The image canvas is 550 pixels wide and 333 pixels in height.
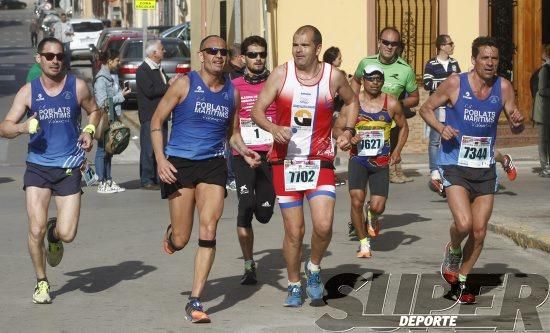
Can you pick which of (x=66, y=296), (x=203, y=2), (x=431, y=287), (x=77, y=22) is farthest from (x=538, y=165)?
(x=77, y=22)

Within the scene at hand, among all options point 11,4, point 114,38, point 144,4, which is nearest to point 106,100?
point 144,4

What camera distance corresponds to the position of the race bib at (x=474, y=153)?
997 centimetres

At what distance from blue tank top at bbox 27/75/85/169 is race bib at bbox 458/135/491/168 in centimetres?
282

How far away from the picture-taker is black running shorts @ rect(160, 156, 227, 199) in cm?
952

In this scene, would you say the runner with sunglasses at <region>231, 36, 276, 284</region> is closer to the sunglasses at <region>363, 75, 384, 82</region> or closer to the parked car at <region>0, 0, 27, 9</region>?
the sunglasses at <region>363, 75, 384, 82</region>

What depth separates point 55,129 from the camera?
1005 centimetres

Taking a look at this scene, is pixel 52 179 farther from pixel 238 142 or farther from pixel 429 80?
pixel 429 80

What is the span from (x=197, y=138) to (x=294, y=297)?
4.35 ft

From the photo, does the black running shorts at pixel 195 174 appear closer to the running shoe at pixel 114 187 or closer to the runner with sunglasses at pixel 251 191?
the runner with sunglasses at pixel 251 191

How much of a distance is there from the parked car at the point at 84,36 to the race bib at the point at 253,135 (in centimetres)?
4199

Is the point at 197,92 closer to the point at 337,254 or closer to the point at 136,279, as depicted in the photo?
the point at 136,279

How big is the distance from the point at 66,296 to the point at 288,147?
2073 millimetres

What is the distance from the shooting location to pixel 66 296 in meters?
10.3

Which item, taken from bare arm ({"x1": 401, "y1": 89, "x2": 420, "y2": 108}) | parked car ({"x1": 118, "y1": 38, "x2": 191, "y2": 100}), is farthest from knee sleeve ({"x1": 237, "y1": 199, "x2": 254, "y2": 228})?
parked car ({"x1": 118, "y1": 38, "x2": 191, "y2": 100})
